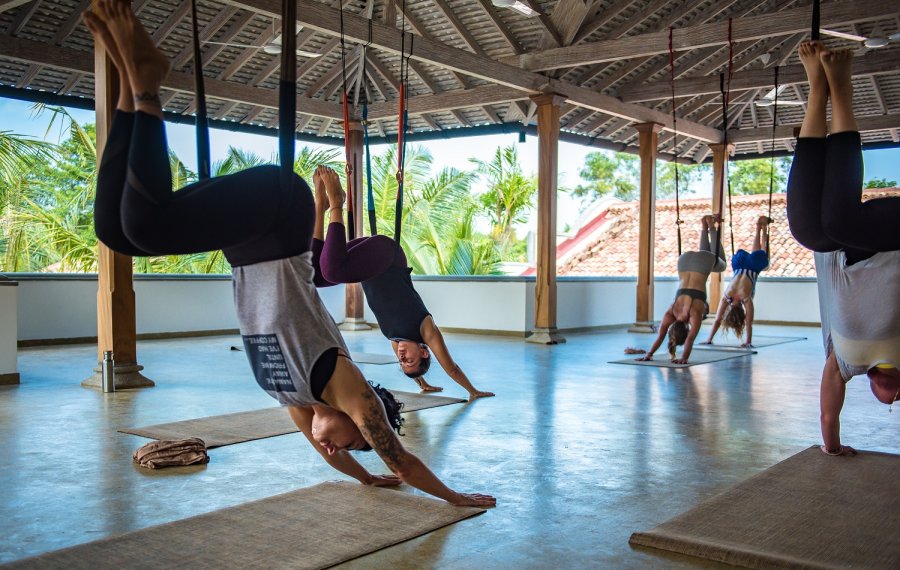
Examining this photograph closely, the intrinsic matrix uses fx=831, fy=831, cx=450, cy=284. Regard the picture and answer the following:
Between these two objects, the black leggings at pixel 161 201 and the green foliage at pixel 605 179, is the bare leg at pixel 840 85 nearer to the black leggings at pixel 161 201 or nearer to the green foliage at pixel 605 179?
the black leggings at pixel 161 201

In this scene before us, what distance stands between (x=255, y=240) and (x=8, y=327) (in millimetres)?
4971

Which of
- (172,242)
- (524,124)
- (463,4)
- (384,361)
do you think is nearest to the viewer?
(172,242)

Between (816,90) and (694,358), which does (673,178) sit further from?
(816,90)

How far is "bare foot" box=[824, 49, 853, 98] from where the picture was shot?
2.83 meters

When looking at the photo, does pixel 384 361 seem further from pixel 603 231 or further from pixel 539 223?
pixel 603 231

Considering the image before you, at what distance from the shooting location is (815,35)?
2.71 m

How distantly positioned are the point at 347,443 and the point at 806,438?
2.84m

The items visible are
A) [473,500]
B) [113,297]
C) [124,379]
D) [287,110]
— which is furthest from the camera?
[124,379]

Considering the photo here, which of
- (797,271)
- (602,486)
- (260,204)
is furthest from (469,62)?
(797,271)

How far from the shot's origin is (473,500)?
10.2ft

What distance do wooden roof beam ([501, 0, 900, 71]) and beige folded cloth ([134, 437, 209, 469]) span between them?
260 inches

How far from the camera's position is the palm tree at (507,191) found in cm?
1819

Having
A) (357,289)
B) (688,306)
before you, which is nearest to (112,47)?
(688,306)

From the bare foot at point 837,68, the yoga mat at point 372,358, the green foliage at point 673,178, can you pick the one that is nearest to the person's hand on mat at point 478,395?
the yoga mat at point 372,358
